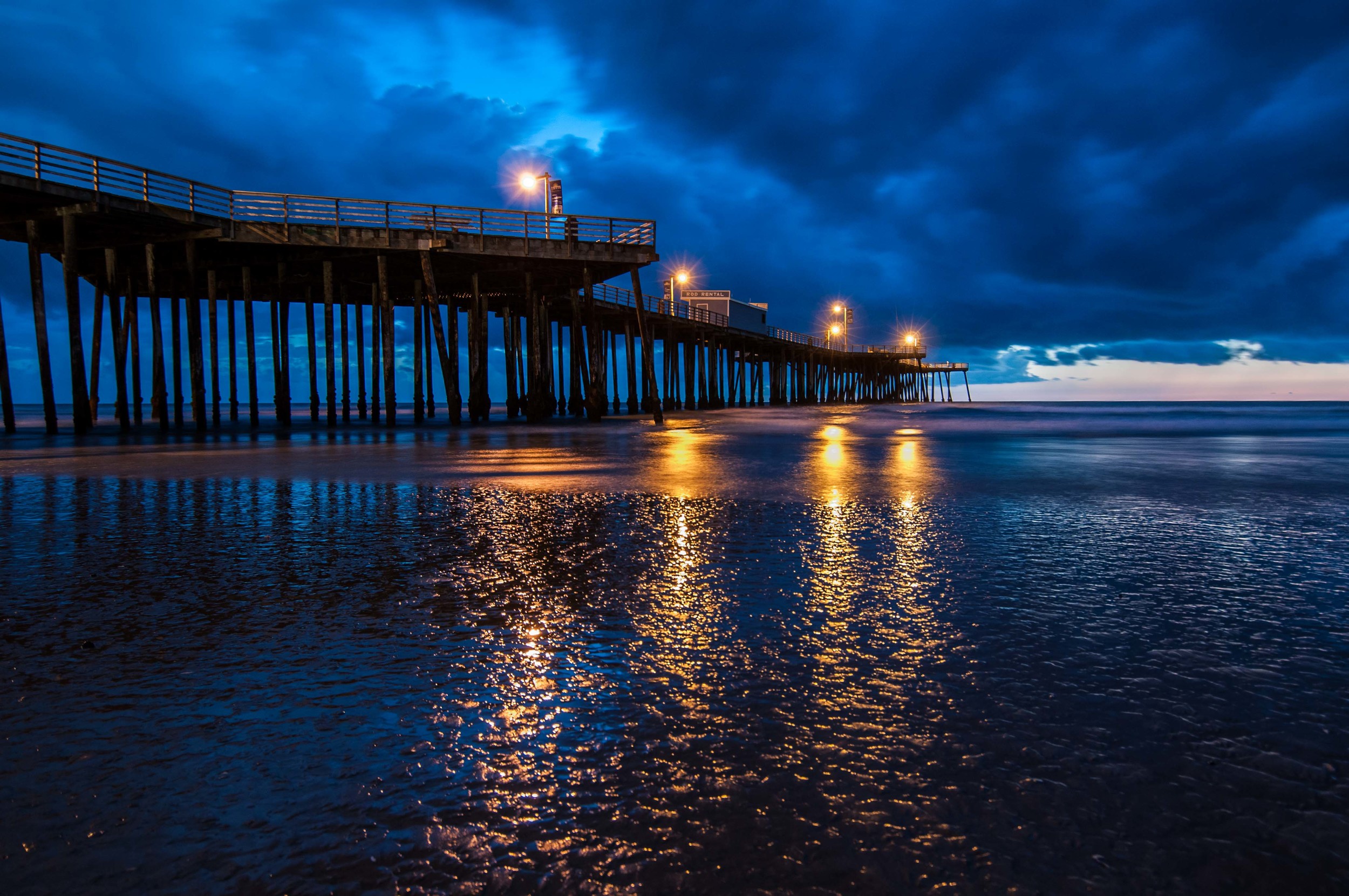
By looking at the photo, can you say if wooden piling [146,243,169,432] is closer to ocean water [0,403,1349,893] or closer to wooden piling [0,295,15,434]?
wooden piling [0,295,15,434]

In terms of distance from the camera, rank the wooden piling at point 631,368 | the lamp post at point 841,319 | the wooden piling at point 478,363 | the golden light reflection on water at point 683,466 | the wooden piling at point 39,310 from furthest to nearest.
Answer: the lamp post at point 841,319 → the wooden piling at point 631,368 → the wooden piling at point 478,363 → the wooden piling at point 39,310 → the golden light reflection on water at point 683,466

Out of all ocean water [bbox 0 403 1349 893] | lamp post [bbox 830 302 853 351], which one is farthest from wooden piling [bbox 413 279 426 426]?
lamp post [bbox 830 302 853 351]

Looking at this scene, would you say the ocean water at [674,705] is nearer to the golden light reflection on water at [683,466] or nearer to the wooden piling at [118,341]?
the golden light reflection on water at [683,466]

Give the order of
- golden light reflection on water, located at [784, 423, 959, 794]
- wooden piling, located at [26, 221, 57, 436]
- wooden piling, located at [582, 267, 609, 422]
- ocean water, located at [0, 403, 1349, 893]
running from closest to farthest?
ocean water, located at [0, 403, 1349, 893] → golden light reflection on water, located at [784, 423, 959, 794] → wooden piling, located at [26, 221, 57, 436] → wooden piling, located at [582, 267, 609, 422]

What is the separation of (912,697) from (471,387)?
2897 cm

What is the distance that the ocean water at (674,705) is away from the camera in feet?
7.30

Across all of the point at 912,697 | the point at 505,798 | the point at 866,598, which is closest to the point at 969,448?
the point at 866,598

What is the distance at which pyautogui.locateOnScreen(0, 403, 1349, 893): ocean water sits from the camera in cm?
223

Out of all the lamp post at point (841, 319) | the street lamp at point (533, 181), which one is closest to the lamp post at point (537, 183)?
the street lamp at point (533, 181)

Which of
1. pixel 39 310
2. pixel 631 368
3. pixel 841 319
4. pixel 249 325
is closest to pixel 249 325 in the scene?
pixel 249 325

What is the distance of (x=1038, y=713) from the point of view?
10.3 ft

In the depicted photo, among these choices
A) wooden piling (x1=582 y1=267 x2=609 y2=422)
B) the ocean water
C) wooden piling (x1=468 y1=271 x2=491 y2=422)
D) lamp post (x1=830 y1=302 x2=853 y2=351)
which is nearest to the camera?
the ocean water

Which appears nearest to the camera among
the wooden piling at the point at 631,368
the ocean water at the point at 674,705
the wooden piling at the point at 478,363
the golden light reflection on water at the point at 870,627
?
the ocean water at the point at 674,705

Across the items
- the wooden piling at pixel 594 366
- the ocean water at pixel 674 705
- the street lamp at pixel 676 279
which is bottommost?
the ocean water at pixel 674 705
